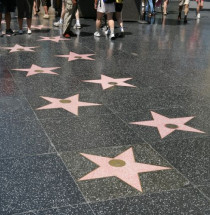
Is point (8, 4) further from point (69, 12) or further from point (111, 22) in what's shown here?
point (111, 22)

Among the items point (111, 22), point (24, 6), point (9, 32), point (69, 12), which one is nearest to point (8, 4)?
point (24, 6)

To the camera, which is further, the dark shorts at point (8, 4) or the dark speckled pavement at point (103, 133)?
the dark shorts at point (8, 4)

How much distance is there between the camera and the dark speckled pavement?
3.00m

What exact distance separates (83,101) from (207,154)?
1854mm

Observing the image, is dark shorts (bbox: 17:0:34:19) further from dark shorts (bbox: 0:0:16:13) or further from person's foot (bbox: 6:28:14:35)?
person's foot (bbox: 6:28:14:35)

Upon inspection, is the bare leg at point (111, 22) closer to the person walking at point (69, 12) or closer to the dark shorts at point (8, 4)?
the person walking at point (69, 12)

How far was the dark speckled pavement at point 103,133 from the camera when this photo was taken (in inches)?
118

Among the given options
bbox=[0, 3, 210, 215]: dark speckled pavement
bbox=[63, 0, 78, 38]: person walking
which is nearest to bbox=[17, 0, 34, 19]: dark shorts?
bbox=[63, 0, 78, 38]: person walking

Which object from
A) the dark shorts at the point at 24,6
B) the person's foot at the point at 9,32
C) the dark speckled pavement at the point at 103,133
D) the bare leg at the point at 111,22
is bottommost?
the dark speckled pavement at the point at 103,133

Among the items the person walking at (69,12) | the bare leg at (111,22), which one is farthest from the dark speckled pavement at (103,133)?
the person walking at (69,12)

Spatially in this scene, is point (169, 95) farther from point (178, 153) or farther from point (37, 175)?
point (37, 175)

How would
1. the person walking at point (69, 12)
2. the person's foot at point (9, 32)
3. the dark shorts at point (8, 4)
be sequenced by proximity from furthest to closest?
1. the person's foot at point (9, 32)
2. the person walking at point (69, 12)
3. the dark shorts at point (8, 4)

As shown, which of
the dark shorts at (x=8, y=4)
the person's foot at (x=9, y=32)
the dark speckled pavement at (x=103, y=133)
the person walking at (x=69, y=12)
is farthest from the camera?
the person's foot at (x=9, y=32)

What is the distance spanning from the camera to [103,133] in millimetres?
4180
